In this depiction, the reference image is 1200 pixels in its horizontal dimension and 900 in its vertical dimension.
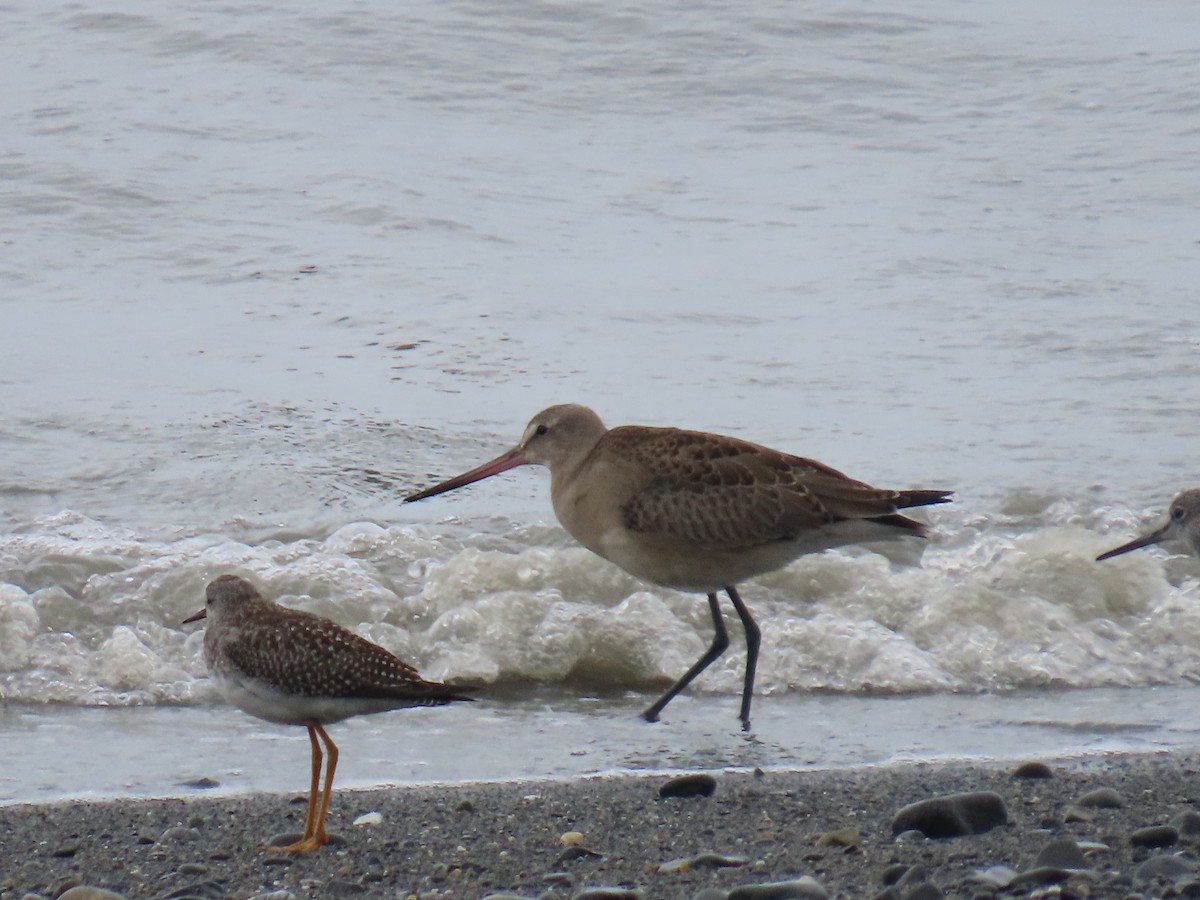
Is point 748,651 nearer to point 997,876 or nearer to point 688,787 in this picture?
point 688,787

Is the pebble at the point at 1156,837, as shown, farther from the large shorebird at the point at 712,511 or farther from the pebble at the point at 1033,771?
the large shorebird at the point at 712,511

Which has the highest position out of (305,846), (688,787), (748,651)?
(305,846)

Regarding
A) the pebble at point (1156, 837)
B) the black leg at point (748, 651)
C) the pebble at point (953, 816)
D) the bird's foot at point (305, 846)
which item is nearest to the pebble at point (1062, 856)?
the pebble at point (1156, 837)

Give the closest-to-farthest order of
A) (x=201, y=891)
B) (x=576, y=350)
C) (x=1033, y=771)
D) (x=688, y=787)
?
1. (x=201, y=891)
2. (x=688, y=787)
3. (x=1033, y=771)
4. (x=576, y=350)

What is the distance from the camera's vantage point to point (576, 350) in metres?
10.1

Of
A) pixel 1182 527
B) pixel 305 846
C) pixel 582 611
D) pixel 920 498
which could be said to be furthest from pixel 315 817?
pixel 1182 527

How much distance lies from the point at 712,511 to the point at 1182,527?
5.60 feet

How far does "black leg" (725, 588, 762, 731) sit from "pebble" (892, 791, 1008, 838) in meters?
1.46

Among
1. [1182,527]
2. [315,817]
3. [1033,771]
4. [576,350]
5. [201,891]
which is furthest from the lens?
[576,350]

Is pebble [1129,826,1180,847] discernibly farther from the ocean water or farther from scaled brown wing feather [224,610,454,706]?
scaled brown wing feather [224,610,454,706]

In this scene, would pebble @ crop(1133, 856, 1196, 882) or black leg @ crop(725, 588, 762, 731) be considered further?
black leg @ crop(725, 588, 762, 731)

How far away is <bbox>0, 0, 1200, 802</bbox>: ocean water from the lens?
6.02m

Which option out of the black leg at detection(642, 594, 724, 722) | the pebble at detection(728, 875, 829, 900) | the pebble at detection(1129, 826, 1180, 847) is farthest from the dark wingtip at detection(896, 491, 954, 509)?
the pebble at detection(728, 875, 829, 900)

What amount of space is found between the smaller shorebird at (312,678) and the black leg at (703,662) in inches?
55.7
